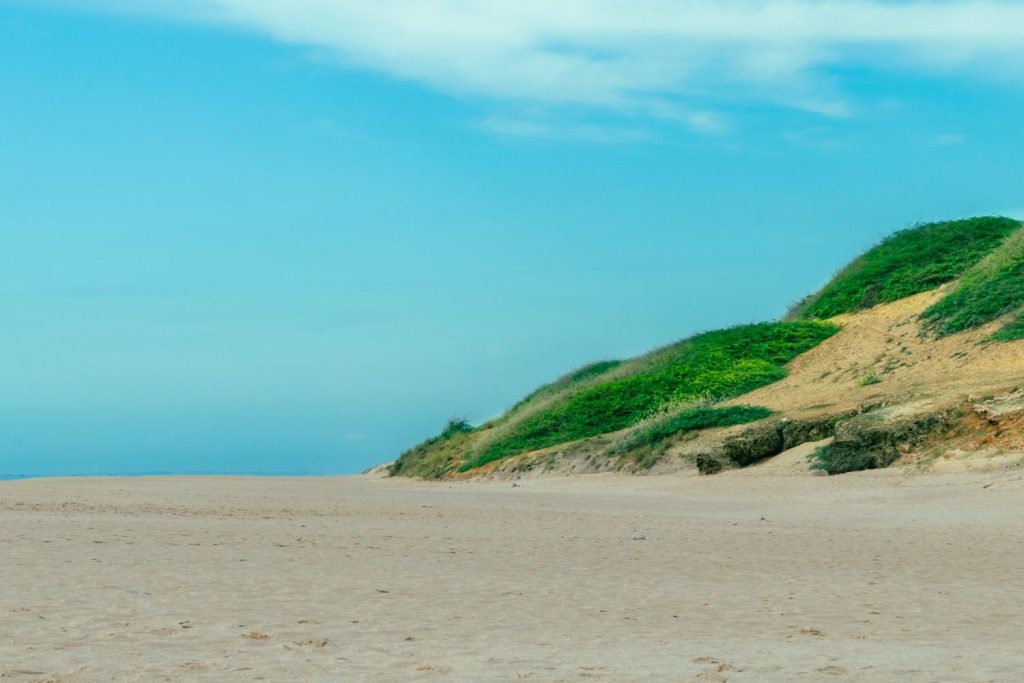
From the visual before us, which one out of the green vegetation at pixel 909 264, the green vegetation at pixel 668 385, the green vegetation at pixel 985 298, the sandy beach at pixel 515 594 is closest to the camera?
the sandy beach at pixel 515 594

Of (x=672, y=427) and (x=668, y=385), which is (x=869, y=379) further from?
(x=668, y=385)

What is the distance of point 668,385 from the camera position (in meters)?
46.9

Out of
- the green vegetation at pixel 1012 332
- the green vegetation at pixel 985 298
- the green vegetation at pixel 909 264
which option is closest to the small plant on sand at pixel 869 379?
the green vegetation at pixel 985 298

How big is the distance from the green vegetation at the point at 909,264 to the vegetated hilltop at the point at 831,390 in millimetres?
106

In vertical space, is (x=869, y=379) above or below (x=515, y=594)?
above

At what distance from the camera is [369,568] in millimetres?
13883

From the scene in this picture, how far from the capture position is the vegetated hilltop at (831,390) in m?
29.8

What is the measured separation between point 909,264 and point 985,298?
1294cm

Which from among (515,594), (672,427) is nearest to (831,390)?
(672,427)

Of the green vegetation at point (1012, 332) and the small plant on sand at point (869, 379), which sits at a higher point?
the green vegetation at point (1012, 332)

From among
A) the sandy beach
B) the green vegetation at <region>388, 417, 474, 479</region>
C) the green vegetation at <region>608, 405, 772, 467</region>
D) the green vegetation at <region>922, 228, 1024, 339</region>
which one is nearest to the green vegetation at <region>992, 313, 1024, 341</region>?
the green vegetation at <region>922, 228, 1024, 339</region>

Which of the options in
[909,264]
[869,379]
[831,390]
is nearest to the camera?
[869,379]

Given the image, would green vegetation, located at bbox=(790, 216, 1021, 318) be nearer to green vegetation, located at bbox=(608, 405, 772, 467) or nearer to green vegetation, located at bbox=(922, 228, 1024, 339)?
green vegetation, located at bbox=(922, 228, 1024, 339)

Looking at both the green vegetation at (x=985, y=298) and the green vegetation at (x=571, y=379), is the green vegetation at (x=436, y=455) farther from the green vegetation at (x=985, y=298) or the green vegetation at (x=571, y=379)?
the green vegetation at (x=985, y=298)
